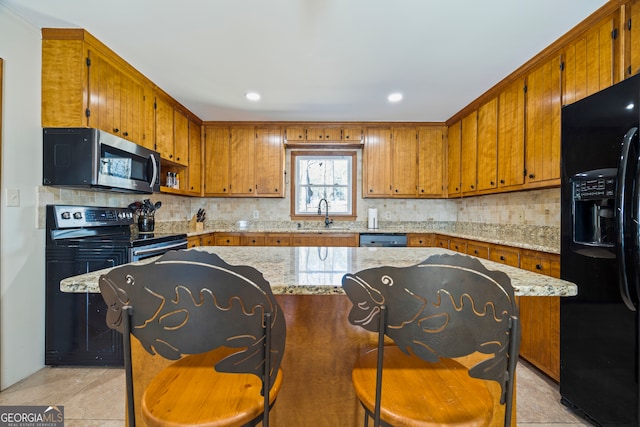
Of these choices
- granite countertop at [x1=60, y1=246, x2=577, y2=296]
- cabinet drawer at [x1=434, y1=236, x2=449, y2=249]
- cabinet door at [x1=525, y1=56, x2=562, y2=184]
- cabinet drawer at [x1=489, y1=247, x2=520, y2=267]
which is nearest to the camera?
granite countertop at [x1=60, y1=246, x2=577, y2=296]

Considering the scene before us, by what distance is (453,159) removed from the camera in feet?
12.8

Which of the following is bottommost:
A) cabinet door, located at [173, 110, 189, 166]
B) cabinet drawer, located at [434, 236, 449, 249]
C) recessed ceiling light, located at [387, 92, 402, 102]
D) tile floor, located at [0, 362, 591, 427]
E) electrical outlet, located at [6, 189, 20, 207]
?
tile floor, located at [0, 362, 591, 427]

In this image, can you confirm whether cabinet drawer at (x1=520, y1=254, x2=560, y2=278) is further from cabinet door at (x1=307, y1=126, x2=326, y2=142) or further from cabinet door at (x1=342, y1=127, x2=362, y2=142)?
cabinet door at (x1=307, y1=126, x2=326, y2=142)

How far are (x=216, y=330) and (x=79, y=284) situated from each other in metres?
0.56

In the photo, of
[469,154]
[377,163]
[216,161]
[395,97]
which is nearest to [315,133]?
[377,163]

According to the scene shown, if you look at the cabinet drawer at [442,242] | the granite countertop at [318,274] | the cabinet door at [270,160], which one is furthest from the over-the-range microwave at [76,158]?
the cabinet drawer at [442,242]

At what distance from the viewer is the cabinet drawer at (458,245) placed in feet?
10.5

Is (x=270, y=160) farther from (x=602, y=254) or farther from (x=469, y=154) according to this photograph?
(x=602, y=254)

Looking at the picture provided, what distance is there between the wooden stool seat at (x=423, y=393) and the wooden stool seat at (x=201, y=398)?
291 mm

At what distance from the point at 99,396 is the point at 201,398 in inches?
62.2

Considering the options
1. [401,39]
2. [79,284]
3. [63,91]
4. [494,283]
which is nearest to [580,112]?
[401,39]

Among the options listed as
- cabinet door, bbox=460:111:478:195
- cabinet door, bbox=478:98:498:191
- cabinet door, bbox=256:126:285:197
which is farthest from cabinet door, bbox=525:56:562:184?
cabinet door, bbox=256:126:285:197

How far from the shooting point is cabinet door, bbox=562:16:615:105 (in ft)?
5.90

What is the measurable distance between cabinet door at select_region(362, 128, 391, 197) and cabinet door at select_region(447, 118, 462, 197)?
0.81m
